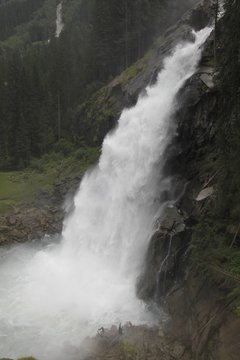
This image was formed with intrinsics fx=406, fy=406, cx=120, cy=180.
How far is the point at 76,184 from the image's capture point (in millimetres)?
39406

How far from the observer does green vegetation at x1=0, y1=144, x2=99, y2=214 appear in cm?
3997

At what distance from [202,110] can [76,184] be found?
18285mm

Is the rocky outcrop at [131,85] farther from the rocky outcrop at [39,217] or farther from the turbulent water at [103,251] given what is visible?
the rocky outcrop at [39,217]

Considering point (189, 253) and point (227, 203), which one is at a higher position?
point (189, 253)

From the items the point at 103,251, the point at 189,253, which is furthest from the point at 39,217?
the point at 189,253

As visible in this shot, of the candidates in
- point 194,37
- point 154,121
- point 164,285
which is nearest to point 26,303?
point 164,285

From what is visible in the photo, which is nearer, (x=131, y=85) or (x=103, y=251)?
(x=103, y=251)

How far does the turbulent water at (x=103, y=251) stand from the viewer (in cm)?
2134

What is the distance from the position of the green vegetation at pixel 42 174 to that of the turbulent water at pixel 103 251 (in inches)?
269

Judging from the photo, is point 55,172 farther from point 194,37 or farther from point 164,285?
point 164,285

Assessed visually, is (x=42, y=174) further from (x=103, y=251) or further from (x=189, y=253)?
(x=189, y=253)

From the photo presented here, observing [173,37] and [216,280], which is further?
[173,37]

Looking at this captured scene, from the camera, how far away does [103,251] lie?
28.0 meters

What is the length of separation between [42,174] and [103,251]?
19.5 m
